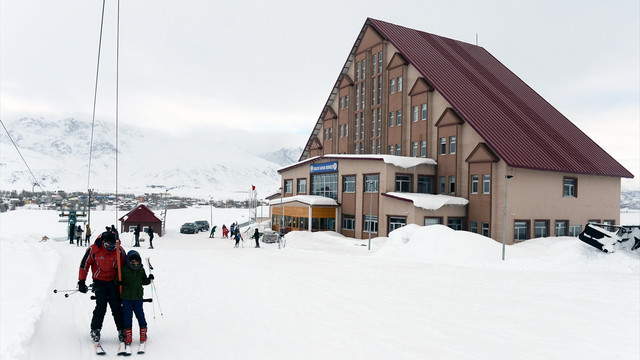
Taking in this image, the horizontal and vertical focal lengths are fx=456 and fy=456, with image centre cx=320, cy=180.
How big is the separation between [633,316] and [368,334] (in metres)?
8.67

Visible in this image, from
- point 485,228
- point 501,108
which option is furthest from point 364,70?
point 485,228

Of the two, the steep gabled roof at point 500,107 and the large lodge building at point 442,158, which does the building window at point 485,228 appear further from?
the steep gabled roof at point 500,107

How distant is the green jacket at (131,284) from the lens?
31.4 ft

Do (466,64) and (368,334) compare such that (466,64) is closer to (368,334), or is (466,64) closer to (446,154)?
(446,154)

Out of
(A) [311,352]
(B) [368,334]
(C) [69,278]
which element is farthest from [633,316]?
(C) [69,278]

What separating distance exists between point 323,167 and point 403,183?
10789mm

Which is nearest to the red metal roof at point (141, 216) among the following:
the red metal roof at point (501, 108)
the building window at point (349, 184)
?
the building window at point (349, 184)

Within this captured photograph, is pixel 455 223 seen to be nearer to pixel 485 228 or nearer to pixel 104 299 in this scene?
pixel 485 228

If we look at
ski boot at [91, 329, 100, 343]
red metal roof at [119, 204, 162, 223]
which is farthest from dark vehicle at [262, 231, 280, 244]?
ski boot at [91, 329, 100, 343]

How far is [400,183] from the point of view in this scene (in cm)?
4516

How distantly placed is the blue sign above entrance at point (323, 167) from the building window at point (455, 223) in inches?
553

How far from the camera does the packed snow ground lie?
976 centimetres

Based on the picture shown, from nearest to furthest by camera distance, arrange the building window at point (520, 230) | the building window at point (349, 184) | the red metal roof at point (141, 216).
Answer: the building window at point (520, 230), the building window at point (349, 184), the red metal roof at point (141, 216)

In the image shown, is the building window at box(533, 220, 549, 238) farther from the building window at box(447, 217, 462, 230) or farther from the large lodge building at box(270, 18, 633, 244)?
the building window at box(447, 217, 462, 230)
